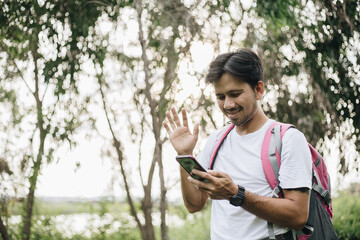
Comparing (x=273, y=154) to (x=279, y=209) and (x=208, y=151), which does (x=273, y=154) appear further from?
(x=208, y=151)

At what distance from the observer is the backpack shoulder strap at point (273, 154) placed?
62.2 inches

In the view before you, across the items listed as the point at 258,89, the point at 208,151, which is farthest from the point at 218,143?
the point at 258,89

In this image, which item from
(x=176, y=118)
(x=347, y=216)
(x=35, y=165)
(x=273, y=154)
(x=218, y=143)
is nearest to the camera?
(x=273, y=154)

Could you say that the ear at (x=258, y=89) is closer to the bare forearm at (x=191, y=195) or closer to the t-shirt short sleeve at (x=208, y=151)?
the t-shirt short sleeve at (x=208, y=151)

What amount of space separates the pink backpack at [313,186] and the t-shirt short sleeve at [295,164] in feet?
0.13

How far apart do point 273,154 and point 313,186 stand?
0.65 ft

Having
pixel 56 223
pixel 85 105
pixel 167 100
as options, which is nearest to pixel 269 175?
pixel 167 100

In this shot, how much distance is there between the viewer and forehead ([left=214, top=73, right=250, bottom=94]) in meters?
1.77

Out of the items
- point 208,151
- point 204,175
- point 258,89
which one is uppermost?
point 258,89

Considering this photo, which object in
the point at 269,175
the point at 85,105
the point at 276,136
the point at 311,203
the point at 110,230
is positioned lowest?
the point at 110,230

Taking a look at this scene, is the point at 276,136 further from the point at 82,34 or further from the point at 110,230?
Result: the point at 110,230

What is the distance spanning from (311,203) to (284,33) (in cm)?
377

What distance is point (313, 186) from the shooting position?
1.62 metres

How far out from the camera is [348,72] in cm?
461
